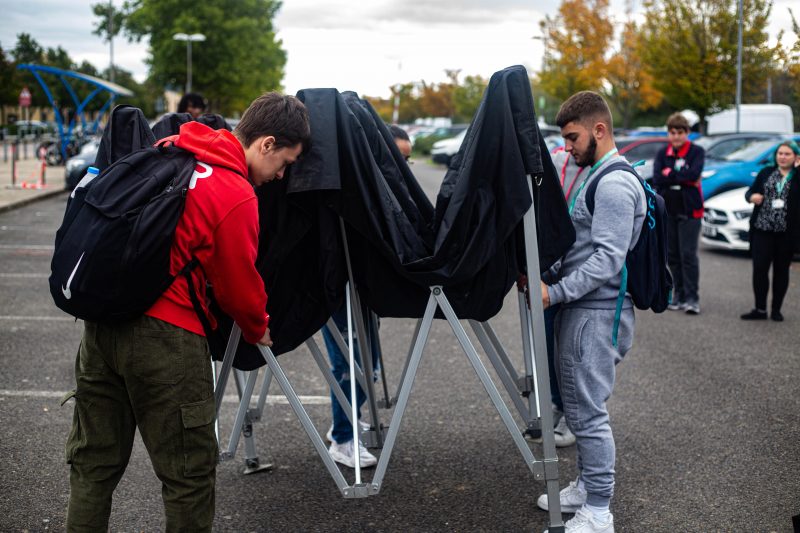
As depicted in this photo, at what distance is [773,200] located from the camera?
28.4 feet

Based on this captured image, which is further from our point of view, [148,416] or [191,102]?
[191,102]

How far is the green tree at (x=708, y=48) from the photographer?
31.9 meters

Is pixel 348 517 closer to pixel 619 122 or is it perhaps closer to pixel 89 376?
pixel 89 376

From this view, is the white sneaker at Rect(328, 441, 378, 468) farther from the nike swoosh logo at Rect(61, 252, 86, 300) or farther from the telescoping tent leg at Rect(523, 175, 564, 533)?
the nike swoosh logo at Rect(61, 252, 86, 300)

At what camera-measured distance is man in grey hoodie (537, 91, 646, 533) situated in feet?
12.0

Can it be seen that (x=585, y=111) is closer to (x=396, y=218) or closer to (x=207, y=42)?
(x=396, y=218)

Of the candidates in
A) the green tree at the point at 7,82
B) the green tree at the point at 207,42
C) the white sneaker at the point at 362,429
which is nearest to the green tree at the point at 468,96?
the green tree at the point at 207,42

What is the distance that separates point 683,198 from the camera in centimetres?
887

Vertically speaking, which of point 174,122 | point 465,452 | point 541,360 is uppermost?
point 174,122

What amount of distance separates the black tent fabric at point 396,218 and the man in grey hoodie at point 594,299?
0.16m

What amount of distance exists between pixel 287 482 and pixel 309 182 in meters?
1.83

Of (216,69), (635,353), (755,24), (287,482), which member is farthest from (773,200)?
(216,69)

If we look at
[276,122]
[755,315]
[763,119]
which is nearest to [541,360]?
[276,122]

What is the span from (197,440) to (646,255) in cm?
209
